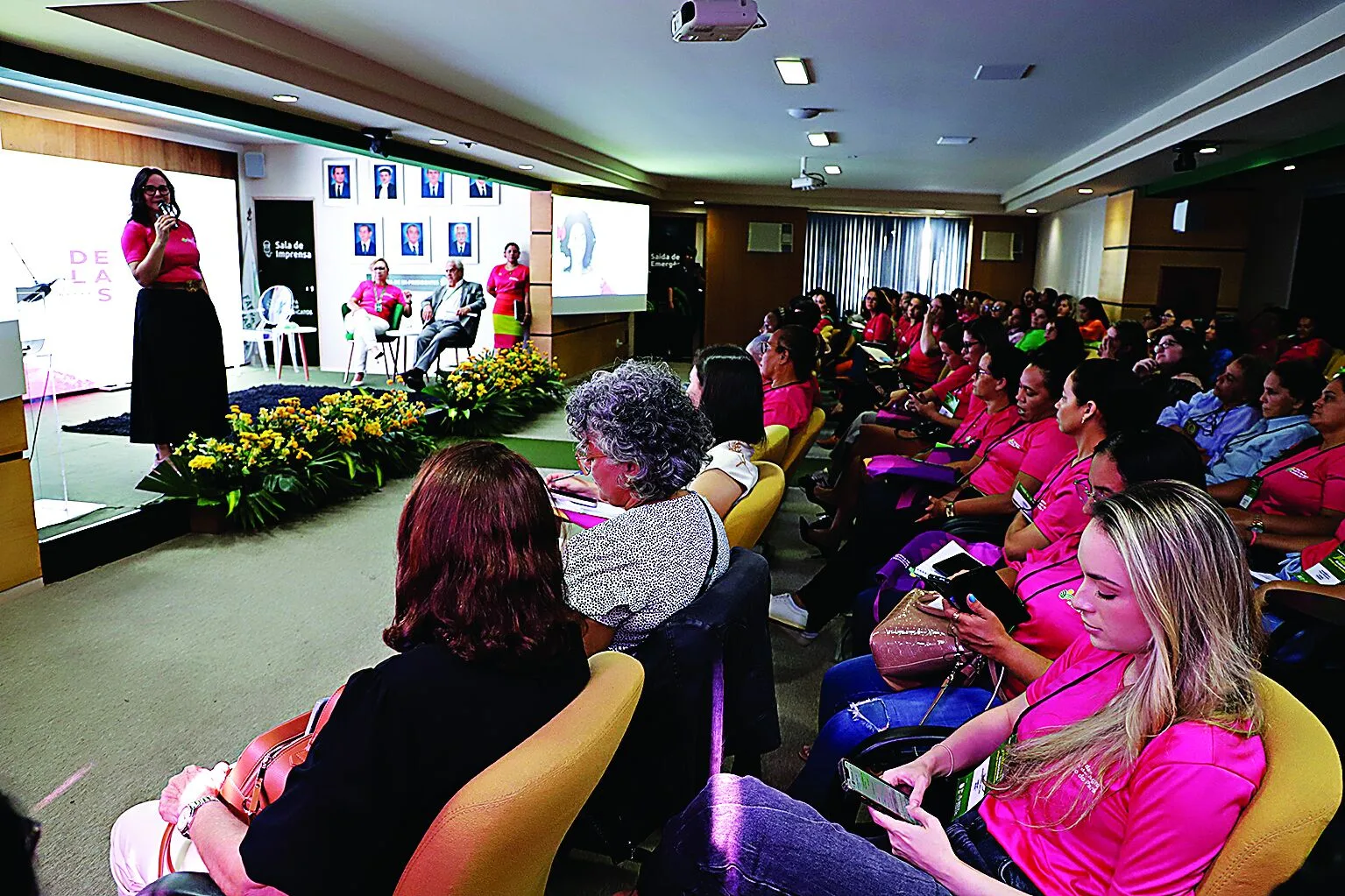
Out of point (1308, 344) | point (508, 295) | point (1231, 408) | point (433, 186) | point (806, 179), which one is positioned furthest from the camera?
point (433, 186)

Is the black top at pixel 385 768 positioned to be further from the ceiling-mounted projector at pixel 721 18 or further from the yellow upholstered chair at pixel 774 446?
the ceiling-mounted projector at pixel 721 18

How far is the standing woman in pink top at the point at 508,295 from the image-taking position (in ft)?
34.4

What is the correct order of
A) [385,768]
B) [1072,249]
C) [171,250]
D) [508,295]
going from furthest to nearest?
[1072,249] < [508,295] < [171,250] < [385,768]

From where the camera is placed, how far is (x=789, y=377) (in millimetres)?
4688

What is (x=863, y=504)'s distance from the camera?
3.84 meters

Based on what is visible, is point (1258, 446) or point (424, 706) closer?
point (424, 706)

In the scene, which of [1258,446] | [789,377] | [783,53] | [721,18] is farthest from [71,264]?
[1258,446]

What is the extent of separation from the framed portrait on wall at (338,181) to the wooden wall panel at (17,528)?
323 inches

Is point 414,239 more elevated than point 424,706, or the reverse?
point 414,239

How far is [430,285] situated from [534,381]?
3141 millimetres

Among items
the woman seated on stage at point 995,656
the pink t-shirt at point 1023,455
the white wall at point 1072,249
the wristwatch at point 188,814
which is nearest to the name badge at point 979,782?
the woman seated on stage at point 995,656

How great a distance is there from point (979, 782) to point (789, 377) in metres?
3.25

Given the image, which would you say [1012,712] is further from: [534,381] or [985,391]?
[534,381]

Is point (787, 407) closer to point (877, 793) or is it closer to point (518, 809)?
point (877, 793)
